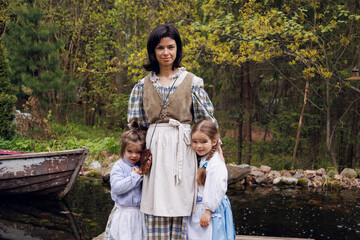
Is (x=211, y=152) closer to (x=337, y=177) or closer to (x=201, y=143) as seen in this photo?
(x=201, y=143)

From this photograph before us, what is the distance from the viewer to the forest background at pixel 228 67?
788 centimetres

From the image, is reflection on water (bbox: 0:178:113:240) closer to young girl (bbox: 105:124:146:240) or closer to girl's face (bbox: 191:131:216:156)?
young girl (bbox: 105:124:146:240)

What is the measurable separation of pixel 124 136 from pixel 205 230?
818 millimetres

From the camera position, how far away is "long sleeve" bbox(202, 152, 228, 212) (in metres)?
2.39

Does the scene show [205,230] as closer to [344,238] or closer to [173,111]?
[173,111]

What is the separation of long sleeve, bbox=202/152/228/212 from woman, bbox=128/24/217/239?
4.2 inches

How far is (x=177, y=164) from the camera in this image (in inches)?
97.0

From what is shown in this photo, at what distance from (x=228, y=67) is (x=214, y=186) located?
8634 mm

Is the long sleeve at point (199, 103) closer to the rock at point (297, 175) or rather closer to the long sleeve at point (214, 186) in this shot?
the long sleeve at point (214, 186)

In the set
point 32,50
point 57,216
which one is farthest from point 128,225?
point 32,50

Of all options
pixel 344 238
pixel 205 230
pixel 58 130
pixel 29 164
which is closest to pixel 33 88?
pixel 58 130

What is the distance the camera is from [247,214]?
5941 millimetres

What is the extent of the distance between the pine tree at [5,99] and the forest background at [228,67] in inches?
0.9

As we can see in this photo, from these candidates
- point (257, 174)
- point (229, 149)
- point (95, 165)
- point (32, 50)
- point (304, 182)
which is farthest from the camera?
point (229, 149)
